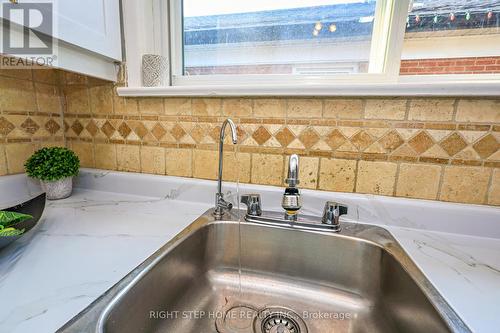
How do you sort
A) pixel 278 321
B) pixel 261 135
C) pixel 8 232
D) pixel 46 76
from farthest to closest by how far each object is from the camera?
pixel 46 76
pixel 261 135
pixel 278 321
pixel 8 232

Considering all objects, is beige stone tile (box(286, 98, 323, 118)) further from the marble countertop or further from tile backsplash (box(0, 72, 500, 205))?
the marble countertop

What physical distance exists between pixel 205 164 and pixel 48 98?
676 millimetres

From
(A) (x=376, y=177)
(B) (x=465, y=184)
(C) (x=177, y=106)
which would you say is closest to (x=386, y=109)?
(A) (x=376, y=177)

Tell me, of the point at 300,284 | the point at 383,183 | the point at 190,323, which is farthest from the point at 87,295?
the point at 383,183

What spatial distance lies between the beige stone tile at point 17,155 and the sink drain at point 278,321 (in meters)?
0.95

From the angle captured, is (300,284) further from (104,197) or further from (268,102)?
(104,197)

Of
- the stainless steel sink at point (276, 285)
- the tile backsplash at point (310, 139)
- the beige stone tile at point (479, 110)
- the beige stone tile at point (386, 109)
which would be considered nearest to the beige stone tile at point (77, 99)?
the tile backsplash at point (310, 139)

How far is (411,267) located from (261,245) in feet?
1.24

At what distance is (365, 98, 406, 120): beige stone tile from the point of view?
688mm

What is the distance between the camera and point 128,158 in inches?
36.6

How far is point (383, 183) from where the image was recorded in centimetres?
73

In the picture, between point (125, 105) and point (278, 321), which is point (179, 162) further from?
→ point (278, 321)

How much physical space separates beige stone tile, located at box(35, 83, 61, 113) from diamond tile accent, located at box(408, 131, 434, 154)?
4.24 ft

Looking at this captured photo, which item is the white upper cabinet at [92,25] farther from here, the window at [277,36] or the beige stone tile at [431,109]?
the beige stone tile at [431,109]
